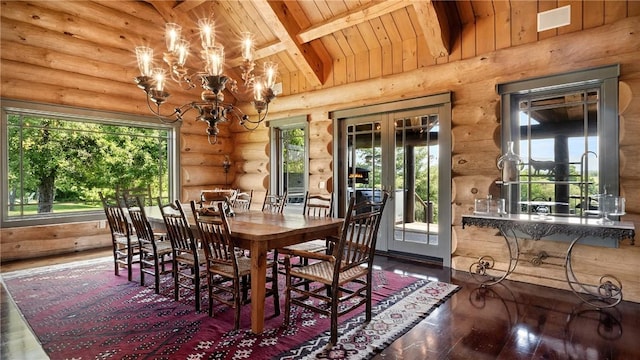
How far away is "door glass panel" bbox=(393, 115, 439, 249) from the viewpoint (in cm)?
469

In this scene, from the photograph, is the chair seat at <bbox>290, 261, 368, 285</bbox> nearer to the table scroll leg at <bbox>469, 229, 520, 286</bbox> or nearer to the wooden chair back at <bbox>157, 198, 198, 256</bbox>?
the wooden chair back at <bbox>157, 198, 198, 256</bbox>

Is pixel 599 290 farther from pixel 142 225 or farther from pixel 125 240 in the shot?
pixel 125 240

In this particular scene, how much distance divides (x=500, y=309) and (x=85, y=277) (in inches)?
173

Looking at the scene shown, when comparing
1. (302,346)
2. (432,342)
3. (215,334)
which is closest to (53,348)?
(215,334)

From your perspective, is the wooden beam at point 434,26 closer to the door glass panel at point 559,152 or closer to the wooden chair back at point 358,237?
the door glass panel at point 559,152

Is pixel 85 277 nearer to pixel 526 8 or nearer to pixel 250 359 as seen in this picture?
pixel 250 359

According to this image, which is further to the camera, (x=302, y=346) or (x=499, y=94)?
(x=499, y=94)

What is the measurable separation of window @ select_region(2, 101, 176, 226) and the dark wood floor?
218 centimetres

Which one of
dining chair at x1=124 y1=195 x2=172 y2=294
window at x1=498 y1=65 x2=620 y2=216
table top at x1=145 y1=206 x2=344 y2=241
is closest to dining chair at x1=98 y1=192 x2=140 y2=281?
dining chair at x1=124 y1=195 x2=172 y2=294

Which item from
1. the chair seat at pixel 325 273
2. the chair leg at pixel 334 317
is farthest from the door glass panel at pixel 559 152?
the chair leg at pixel 334 317

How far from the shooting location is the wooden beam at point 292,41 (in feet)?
15.9

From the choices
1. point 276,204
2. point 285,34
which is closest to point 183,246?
point 276,204

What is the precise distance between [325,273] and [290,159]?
4.17 m

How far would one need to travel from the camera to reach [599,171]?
137 inches
